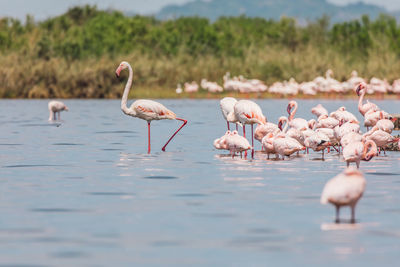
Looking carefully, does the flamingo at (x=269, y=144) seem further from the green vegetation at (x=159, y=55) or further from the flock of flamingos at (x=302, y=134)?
the green vegetation at (x=159, y=55)

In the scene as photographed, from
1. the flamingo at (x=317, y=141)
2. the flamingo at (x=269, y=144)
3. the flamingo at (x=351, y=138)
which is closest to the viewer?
the flamingo at (x=351, y=138)

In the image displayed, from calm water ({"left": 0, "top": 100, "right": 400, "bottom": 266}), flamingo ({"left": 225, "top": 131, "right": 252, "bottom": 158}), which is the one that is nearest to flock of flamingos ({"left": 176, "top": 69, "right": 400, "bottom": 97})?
calm water ({"left": 0, "top": 100, "right": 400, "bottom": 266})

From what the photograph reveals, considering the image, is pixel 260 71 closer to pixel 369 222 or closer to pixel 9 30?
pixel 9 30

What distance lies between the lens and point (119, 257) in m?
7.16

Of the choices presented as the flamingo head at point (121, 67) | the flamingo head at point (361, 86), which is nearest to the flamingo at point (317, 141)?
the flamingo head at point (121, 67)

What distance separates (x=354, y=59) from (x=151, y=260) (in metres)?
48.9

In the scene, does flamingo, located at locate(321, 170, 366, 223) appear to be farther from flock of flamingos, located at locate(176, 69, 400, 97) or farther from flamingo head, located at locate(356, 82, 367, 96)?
flock of flamingos, located at locate(176, 69, 400, 97)

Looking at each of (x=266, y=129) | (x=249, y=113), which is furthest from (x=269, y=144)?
(x=249, y=113)

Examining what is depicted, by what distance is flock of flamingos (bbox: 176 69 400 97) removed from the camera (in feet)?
147

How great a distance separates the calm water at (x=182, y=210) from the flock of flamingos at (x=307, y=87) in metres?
27.7

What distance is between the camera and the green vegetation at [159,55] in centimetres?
4534

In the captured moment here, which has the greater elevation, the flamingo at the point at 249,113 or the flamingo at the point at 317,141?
the flamingo at the point at 249,113

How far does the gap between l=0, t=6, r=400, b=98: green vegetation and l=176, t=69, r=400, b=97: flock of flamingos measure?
2.62 metres

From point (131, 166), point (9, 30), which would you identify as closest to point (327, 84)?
point (9, 30)
